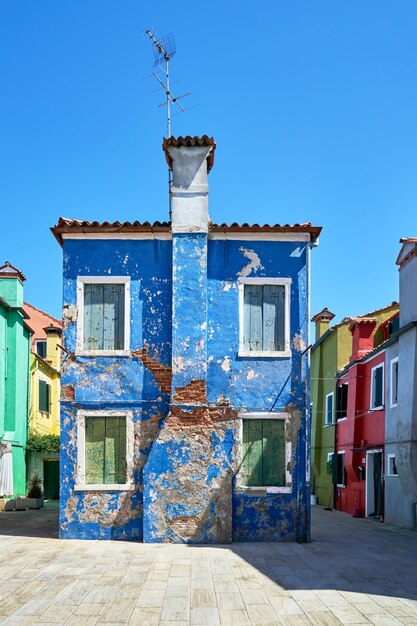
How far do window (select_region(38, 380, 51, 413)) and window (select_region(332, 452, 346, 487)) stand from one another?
12.6m

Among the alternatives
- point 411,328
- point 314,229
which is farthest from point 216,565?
point 411,328

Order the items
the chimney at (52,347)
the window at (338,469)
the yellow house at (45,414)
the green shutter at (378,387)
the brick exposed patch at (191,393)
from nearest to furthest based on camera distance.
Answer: the brick exposed patch at (191,393) → the green shutter at (378,387) → the window at (338,469) → the yellow house at (45,414) → the chimney at (52,347)

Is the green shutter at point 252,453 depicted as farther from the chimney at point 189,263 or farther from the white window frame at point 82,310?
the white window frame at point 82,310

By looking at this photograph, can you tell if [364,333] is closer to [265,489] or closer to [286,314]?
[286,314]

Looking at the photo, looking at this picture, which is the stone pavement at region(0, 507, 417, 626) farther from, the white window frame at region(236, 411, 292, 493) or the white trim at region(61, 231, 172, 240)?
the white trim at region(61, 231, 172, 240)

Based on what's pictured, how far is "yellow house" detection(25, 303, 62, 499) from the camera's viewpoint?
26.9m

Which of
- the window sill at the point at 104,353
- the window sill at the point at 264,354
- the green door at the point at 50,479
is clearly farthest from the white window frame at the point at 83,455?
the green door at the point at 50,479

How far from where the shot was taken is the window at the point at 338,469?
82.4 feet

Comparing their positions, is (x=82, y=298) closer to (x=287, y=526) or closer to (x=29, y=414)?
(x=287, y=526)

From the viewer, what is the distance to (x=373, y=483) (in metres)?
22.0

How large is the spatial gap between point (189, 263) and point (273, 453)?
180 inches

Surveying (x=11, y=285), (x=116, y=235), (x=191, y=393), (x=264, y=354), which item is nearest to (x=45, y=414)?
(x=11, y=285)

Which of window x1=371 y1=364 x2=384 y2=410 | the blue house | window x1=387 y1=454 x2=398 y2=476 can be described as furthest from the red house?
the blue house

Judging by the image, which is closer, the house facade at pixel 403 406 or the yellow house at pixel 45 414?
the house facade at pixel 403 406
